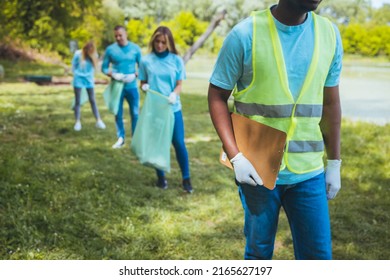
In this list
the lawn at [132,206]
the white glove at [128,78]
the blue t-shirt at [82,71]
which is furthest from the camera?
the blue t-shirt at [82,71]

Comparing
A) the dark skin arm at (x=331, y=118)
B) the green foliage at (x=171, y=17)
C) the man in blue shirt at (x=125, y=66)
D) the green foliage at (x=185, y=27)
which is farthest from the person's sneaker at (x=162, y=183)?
the green foliage at (x=185, y=27)

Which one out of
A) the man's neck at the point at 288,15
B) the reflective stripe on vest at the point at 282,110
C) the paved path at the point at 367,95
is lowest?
the paved path at the point at 367,95

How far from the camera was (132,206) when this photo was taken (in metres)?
3.59

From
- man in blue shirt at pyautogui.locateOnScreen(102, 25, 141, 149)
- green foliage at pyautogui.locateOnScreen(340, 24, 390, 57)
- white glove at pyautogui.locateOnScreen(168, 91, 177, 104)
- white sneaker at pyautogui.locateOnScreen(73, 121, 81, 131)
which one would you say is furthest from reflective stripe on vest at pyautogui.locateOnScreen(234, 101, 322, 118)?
white sneaker at pyautogui.locateOnScreen(73, 121, 81, 131)

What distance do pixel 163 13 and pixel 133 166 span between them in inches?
360

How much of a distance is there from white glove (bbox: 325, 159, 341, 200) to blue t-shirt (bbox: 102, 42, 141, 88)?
3.88 m

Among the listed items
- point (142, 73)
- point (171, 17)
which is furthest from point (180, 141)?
point (171, 17)

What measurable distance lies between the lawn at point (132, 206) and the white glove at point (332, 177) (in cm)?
117

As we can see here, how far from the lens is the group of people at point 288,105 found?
1.61m

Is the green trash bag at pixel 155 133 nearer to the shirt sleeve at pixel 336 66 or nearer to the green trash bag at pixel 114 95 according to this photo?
the green trash bag at pixel 114 95

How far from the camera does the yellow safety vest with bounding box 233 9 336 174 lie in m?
1.60

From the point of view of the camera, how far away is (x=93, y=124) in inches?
280

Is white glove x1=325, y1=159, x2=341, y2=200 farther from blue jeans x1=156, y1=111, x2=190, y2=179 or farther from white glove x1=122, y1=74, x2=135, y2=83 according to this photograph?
white glove x1=122, y1=74, x2=135, y2=83

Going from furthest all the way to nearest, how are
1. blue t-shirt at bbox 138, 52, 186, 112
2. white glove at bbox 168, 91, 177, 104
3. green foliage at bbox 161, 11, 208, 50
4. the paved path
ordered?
green foliage at bbox 161, 11, 208, 50 → the paved path → blue t-shirt at bbox 138, 52, 186, 112 → white glove at bbox 168, 91, 177, 104
